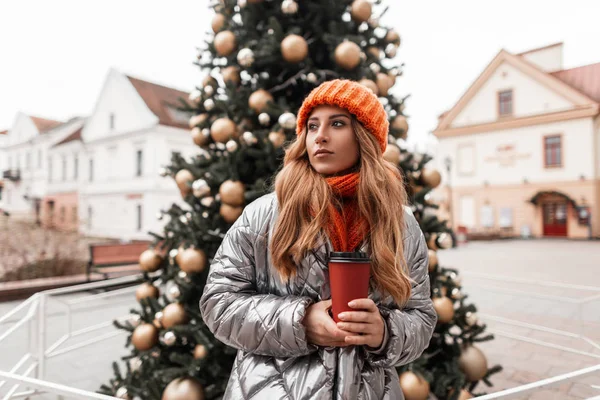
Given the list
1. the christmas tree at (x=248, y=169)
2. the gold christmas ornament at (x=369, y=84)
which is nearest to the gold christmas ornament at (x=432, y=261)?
the christmas tree at (x=248, y=169)

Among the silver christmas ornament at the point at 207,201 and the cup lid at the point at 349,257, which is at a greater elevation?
the silver christmas ornament at the point at 207,201

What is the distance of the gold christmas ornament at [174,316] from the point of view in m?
2.18

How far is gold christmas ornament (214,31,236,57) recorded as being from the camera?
240 centimetres

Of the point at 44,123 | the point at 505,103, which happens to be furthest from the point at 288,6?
the point at 44,123

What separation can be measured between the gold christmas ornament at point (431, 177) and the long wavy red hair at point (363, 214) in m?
1.43

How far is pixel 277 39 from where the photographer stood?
89.2 inches

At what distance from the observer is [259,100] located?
229 cm

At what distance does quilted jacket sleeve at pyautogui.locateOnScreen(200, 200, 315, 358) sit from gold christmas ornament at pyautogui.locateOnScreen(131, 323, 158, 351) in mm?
1420

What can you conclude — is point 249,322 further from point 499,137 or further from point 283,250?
point 499,137

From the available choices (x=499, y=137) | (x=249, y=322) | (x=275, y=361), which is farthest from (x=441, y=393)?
(x=499, y=137)

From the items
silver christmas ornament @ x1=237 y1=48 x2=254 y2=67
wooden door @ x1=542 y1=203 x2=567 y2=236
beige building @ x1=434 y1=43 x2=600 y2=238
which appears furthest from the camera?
wooden door @ x1=542 y1=203 x2=567 y2=236

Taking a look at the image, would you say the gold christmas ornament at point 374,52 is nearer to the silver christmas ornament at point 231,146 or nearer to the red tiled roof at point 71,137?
the silver christmas ornament at point 231,146

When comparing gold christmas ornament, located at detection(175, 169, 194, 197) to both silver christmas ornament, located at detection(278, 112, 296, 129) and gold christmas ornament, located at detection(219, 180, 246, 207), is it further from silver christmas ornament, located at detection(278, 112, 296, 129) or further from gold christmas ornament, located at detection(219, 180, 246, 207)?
silver christmas ornament, located at detection(278, 112, 296, 129)

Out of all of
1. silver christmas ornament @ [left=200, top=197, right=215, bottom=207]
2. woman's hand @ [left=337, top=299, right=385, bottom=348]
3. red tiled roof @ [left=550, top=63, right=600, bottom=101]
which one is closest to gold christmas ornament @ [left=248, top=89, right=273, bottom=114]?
silver christmas ornament @ [left=200, top=197, right=215, bottom=207]
